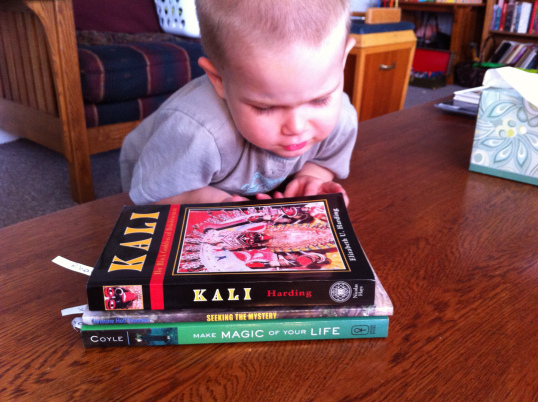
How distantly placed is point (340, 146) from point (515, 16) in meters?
3.33

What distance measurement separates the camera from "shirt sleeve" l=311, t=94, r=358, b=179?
2.62ft

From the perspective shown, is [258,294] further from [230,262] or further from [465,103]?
[465,103]

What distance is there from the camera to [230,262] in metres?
0.43

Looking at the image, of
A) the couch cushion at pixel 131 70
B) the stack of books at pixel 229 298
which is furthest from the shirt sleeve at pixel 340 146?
the couch cushion at pixel 131 70

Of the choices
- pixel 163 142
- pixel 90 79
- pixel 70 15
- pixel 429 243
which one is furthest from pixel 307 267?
pixel 90 79

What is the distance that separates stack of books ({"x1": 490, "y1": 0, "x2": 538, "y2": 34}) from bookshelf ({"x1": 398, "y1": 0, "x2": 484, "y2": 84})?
12 cm

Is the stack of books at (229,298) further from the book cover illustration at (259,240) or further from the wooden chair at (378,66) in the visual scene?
the wooden chair at (378,66)

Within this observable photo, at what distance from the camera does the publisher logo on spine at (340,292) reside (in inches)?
15.8

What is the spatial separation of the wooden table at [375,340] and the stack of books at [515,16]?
3311mm

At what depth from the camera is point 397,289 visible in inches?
19.6

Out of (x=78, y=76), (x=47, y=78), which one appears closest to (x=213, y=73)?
(x=78, y=76)

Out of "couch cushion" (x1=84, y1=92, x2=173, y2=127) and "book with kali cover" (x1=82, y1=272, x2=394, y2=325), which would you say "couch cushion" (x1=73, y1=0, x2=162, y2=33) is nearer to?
"couch cushion" (x1=84, y1=92, x2=173, y2=127)

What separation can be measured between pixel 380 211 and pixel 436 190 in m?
0.14

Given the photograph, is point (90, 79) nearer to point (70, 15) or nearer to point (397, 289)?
point (70, 15)
